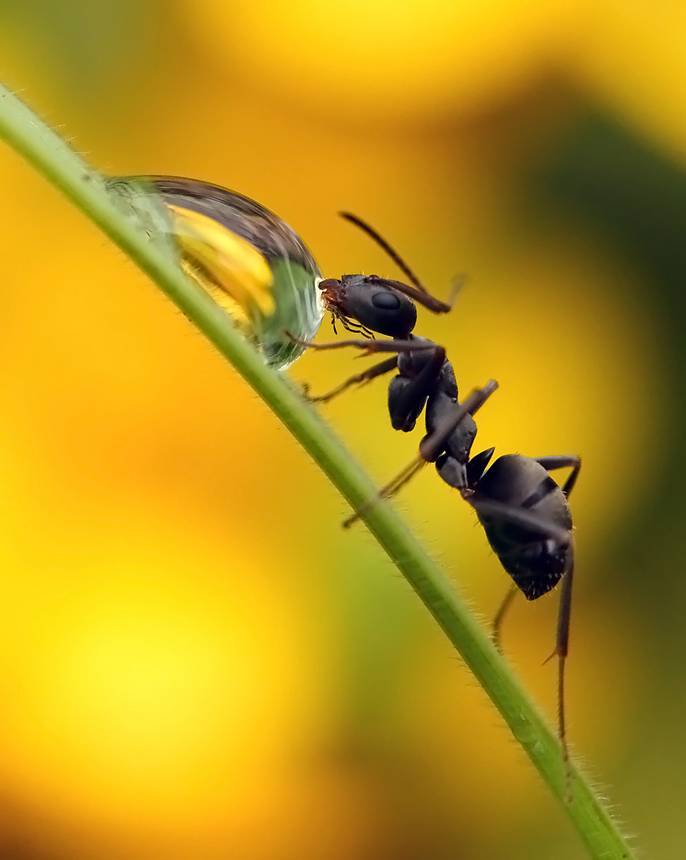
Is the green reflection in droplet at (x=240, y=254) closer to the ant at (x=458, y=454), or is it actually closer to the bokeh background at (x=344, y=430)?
the ant at (x=458, y=454)

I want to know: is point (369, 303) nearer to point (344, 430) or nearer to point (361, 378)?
point (361, 378)

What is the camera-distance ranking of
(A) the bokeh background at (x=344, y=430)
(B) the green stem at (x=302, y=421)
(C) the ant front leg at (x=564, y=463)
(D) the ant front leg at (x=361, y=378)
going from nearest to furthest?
(B) the green stem at (x=302, y=421)
(D) the ant front leg at (x=361, y=378)
(C) the ant front leg at (x=564, y=463)
(A) the bokeh background at (x=344, y=430)

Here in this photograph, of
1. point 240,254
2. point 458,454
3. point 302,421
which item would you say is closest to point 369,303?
point 458,454

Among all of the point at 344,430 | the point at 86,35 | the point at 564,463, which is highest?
the point at 86,35

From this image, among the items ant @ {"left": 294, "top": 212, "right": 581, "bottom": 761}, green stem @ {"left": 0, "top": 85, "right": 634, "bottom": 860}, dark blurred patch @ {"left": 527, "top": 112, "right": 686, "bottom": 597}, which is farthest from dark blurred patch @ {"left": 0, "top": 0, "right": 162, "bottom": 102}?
green stem @ {"left": 0, "top": 85, "right": 634, "bottom": 860}

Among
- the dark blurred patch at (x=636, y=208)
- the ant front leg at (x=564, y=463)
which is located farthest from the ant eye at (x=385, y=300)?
the dark blurred patch at (x=636, y=208)

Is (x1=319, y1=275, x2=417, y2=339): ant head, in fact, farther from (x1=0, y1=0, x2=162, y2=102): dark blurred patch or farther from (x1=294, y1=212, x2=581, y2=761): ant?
(x1=0, y1=0, x2=162, y2=102): dark blurred patch

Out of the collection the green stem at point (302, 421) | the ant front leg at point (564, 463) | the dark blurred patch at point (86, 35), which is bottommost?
the ant front leg at point (564, 463)
